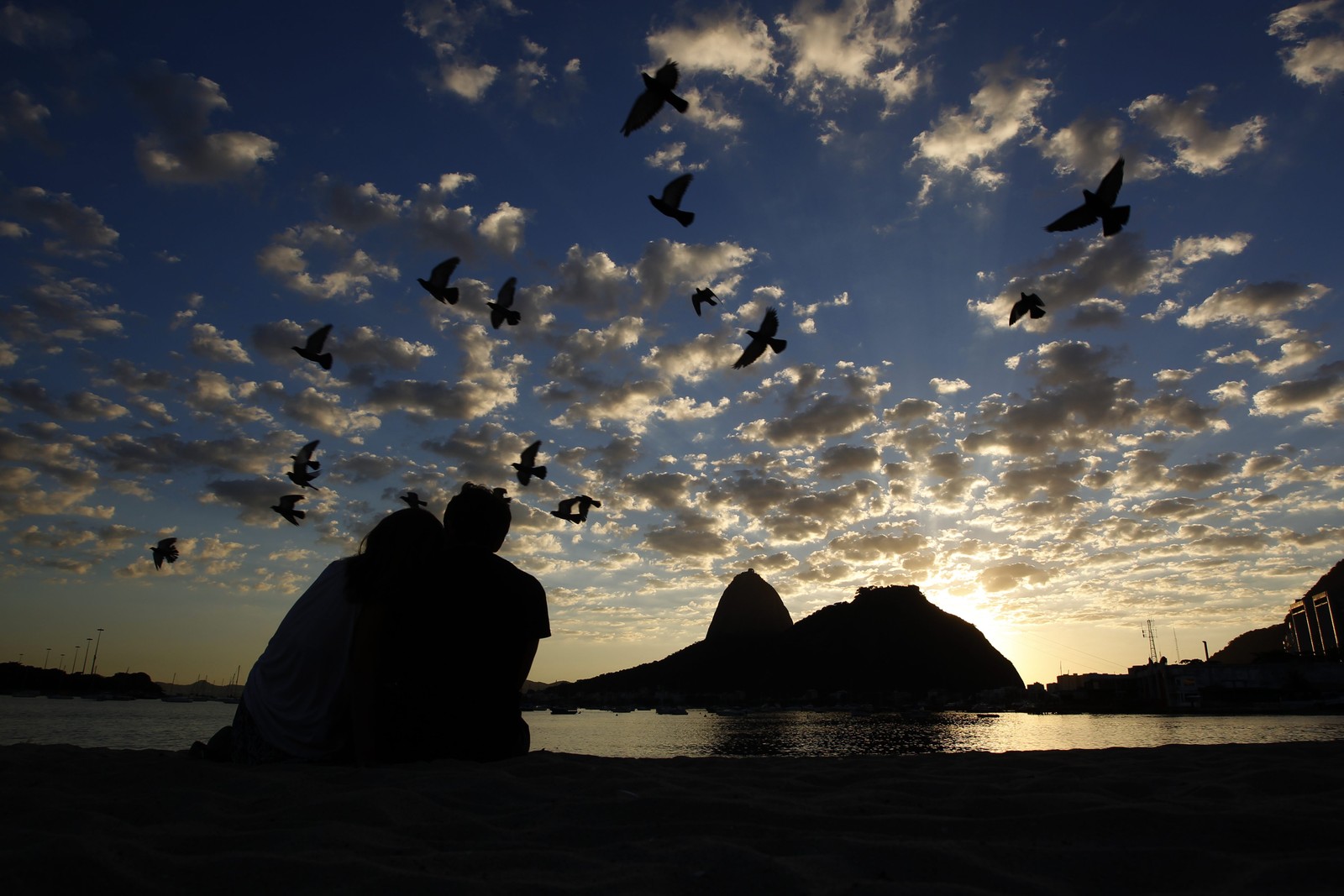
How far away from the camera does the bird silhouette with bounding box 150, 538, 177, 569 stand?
438 inches

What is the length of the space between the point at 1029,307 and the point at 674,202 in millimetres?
5756

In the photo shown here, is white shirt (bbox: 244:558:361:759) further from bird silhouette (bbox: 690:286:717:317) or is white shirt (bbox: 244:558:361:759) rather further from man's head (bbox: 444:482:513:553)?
bird silhouette (bbox: 690:286:717:317)

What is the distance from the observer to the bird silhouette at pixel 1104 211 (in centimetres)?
868

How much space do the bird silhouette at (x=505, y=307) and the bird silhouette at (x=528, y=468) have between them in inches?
119

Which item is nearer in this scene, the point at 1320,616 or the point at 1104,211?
the point at 1104,211

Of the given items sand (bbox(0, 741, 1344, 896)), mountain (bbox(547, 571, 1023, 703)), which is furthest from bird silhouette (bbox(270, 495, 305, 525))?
mountain (bbox(547, 571, 1023, 703))

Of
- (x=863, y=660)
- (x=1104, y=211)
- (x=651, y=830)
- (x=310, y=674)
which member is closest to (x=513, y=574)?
(x=310, y=674)

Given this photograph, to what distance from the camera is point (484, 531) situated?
17.0ft

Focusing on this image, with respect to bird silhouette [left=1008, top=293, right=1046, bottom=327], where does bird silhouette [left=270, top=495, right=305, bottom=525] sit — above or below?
below

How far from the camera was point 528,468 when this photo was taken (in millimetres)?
13891

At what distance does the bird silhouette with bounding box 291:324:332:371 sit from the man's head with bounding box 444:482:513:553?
7492 mm

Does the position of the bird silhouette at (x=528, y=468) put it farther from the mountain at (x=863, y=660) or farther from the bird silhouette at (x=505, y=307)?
the mountain at (x=863, y=660)

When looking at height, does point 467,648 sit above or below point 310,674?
above

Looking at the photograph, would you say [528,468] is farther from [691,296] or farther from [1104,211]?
[1104,211]
